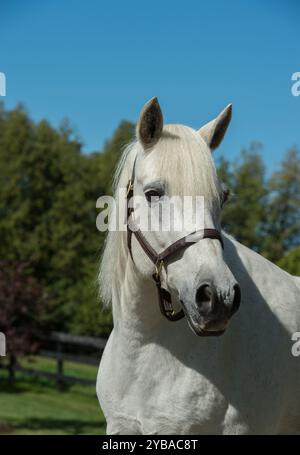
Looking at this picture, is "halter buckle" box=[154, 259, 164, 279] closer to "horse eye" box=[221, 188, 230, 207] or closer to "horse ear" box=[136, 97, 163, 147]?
"horse eye" box=[221, 188, 230, 207]

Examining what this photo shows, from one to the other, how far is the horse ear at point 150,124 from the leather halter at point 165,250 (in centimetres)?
22

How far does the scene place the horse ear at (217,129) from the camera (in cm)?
279

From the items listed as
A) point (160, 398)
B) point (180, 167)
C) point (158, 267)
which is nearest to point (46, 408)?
point (160, 398)

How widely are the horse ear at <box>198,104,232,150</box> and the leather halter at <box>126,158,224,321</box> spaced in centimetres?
43

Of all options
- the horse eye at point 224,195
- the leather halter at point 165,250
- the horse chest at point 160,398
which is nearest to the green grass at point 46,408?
the horse chest at point 160,398

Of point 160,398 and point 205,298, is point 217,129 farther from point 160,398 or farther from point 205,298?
point 160,398

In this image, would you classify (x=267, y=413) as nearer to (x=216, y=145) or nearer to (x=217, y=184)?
(x=217, y=184)

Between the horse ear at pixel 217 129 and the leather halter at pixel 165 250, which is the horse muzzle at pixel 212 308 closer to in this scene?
the leather halter at pixel 165 250

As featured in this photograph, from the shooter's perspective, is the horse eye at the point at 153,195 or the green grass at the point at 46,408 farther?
Answer: the green grass at the point at 46,408

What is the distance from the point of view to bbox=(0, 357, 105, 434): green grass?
31.8 ft

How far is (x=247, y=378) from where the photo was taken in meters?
2.78

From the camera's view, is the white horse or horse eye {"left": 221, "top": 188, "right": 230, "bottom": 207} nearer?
the white horse

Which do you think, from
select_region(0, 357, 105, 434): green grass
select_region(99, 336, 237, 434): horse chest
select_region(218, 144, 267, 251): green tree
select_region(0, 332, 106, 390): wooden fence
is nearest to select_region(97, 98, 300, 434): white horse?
select_region(99, 336, 237, 434): horse chest
